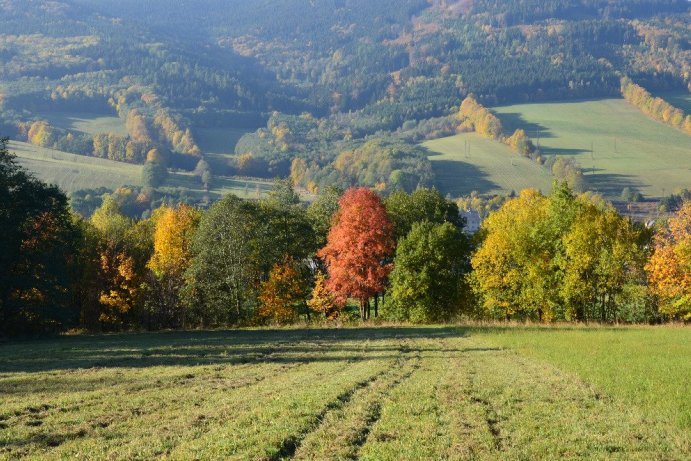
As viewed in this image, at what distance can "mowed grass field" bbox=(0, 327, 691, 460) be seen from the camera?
1355 cm

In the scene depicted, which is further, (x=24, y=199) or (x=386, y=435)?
(x=24, y=199)

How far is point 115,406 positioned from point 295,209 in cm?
5642

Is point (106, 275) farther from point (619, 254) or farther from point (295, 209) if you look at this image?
point (619, 254)

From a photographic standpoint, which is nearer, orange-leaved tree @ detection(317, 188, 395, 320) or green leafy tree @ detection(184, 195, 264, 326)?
green leafy tree @ detection(184, 195, 264, 326)

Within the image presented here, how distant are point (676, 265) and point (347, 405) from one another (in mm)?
50837

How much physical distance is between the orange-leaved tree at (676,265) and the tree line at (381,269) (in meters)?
0.12

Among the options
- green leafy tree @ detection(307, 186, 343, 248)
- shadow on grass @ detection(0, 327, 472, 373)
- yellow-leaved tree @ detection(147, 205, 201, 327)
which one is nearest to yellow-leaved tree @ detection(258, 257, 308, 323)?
green leafy tree @ detection(307, 186, 343, 248)

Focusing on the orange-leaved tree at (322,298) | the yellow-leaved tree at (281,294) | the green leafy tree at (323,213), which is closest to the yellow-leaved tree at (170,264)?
the yellow-leaved tree at (281,294)

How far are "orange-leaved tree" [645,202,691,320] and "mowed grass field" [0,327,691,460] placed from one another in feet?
87.1

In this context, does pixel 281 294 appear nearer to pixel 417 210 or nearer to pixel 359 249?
pixel 359 249

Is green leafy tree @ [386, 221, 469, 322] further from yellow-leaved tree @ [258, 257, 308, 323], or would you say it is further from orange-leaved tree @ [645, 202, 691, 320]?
orange-leaved tree @ [645, 202, 691, 320]

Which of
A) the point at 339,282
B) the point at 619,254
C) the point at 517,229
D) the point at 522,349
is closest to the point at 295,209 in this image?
the point at 339,282

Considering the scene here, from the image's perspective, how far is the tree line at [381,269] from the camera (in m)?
61.0

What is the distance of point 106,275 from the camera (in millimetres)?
65375
